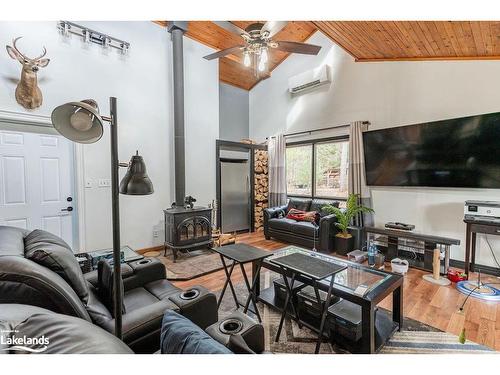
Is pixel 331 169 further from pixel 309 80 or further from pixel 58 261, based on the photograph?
pixel 58 261

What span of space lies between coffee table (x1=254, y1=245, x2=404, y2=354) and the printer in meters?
1.64

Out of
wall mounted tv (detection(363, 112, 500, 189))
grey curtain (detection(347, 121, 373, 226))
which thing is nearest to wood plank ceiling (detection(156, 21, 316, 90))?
grey curtain (detection(347, 121, 373, 226))

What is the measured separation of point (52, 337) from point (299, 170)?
4936 millimetres

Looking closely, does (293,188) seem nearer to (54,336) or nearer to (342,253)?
(342,253)

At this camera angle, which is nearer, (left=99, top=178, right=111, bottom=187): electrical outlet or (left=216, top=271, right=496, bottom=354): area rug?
(left=216, top=271, right=496, bottom=354): area rug

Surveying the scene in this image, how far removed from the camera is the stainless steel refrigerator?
4.88 metres

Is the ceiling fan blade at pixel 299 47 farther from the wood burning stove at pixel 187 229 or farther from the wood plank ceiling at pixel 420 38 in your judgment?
the wood burning stove at pixel 187 229

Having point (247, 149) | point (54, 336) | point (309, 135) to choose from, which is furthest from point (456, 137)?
point (54, 336)

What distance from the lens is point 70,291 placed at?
104cm

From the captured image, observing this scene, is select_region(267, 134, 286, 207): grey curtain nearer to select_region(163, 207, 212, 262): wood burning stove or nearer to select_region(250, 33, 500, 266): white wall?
select_region(250, 33, 500, 266): white wall

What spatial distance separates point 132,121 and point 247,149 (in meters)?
2.34

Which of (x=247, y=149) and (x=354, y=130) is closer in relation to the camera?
(x=354, y=130)

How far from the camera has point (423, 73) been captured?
340cm

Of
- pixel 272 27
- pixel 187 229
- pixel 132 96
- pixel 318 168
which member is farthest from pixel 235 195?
pixel 272 27
